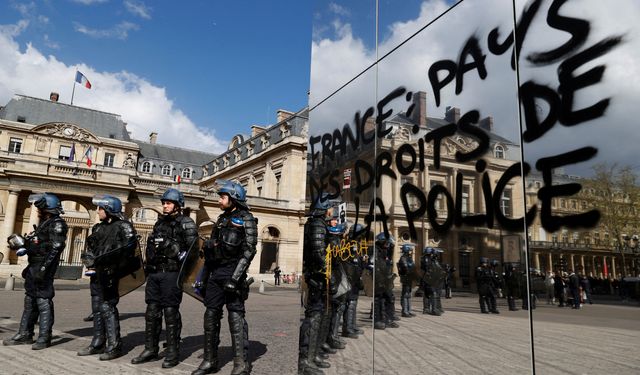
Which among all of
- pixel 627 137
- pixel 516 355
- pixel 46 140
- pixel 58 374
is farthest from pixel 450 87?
pixel 46 140

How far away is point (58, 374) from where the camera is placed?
14.0ft

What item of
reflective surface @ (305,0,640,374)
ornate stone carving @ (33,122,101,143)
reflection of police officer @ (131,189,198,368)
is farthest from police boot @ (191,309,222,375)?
ornate stone carving @ (33,122,101,143)

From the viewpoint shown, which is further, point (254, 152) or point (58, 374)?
point (254, 152)

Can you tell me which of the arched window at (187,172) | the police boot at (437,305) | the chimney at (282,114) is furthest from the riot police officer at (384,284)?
the arched window at (187,172)

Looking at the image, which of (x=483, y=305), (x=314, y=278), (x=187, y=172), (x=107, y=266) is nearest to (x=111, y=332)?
(x=107, y=266)

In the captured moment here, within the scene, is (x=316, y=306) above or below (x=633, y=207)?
below

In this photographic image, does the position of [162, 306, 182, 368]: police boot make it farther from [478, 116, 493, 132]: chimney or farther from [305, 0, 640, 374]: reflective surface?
[478, 116, 493, 132]: chimney

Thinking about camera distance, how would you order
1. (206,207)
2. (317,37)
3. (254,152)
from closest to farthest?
(317,37) → (206,207) → (254,152)

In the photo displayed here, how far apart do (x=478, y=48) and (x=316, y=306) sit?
2.51 m

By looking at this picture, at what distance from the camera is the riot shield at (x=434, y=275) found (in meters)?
2.13

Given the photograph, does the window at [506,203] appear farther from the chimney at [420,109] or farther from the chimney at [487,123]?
the chimney at [420,109]

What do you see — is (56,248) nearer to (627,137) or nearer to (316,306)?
(316,306)

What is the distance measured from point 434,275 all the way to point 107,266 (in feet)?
15.0

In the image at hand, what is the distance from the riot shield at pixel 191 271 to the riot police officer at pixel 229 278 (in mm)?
452
